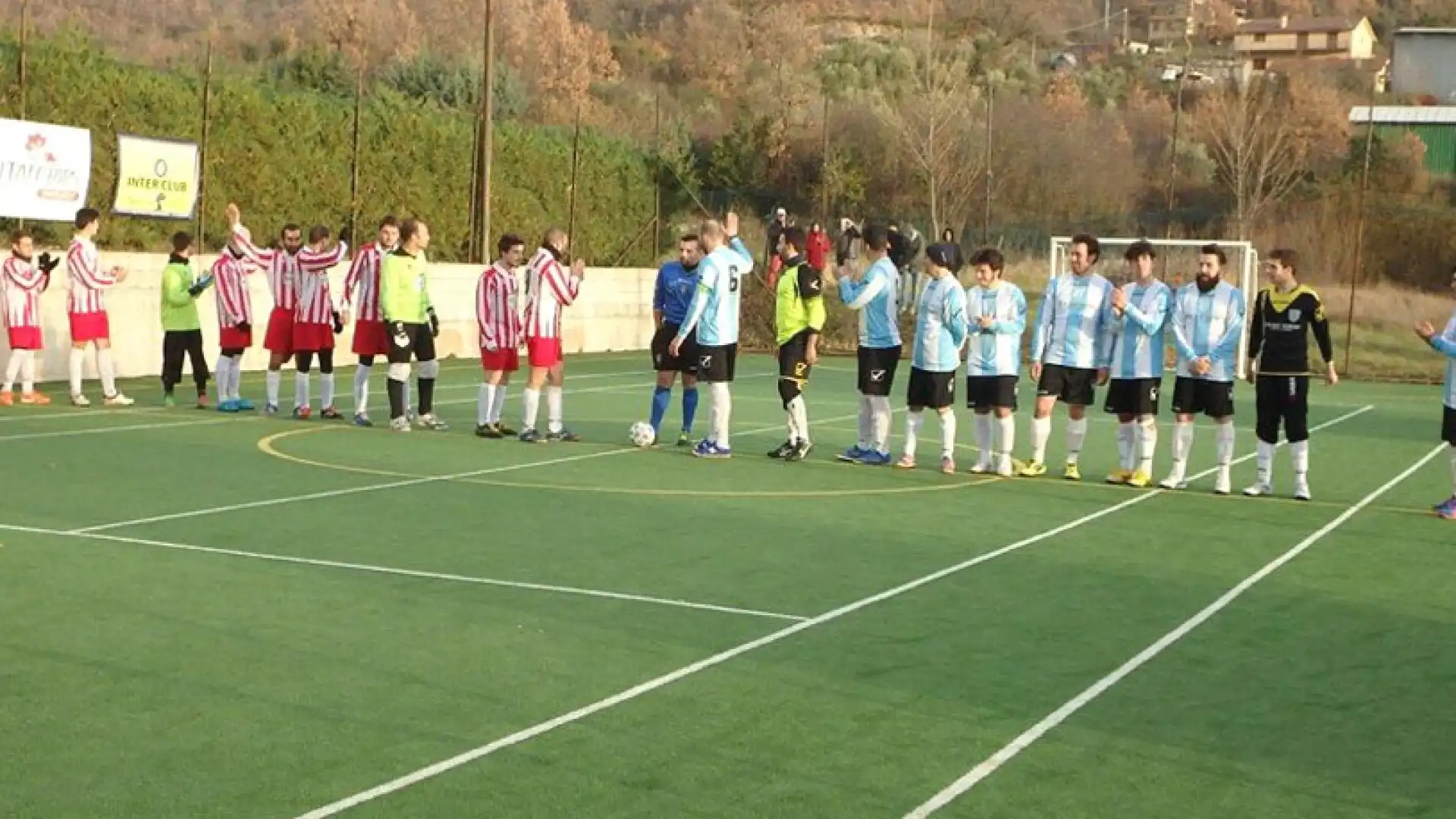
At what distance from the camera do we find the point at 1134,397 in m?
16.5

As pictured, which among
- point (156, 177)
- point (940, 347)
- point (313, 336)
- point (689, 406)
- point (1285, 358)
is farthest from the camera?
point (156, 177)

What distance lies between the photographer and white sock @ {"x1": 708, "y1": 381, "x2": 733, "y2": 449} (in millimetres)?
17375

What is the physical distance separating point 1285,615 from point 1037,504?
4.56 metres

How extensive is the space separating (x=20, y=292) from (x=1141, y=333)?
1229 cm

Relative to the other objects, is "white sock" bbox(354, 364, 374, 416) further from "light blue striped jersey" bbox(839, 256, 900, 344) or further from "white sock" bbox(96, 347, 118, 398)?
"light blue striped jersey" bbox(839, 256, 900, 344)

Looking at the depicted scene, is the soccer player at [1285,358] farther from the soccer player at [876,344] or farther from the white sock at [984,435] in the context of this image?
the soccer player at [876,344]

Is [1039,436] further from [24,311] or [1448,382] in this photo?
[24,311]

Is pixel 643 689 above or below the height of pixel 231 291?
below

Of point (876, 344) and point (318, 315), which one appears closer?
point (876, 344)

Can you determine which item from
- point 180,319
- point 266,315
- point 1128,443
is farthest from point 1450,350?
point 266,315

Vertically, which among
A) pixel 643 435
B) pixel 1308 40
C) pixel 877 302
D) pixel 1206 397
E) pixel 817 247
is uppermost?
pixel 1308 40

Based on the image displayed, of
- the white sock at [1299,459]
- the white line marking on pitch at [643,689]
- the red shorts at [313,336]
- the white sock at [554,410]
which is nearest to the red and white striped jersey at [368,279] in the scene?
the red shorts at [313,336]

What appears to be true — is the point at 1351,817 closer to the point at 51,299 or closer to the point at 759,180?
the point at 51,299

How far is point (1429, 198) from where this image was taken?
4291cm
